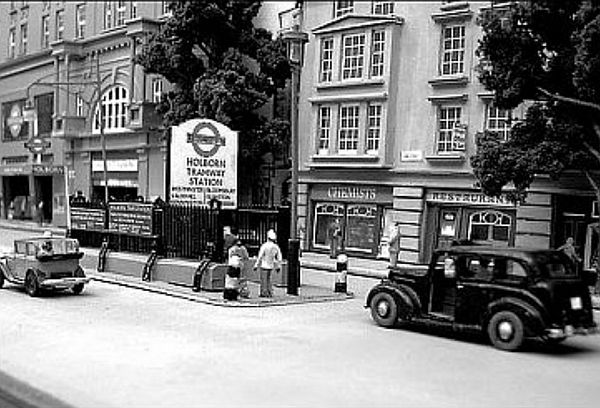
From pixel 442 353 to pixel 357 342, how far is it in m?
1.50

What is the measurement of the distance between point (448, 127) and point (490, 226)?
4.06 m

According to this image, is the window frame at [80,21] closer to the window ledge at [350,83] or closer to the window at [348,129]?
the window ledge at [350,83]

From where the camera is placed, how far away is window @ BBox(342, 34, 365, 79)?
32531 mm

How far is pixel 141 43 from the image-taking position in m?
41.9

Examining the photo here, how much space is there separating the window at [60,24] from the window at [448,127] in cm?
2865

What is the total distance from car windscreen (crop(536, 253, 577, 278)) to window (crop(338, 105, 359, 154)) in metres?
19.7

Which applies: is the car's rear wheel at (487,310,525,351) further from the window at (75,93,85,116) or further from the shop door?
the window at (75,93,85,116)

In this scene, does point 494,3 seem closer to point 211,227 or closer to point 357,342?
point 211,227

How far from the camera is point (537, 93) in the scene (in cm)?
2217

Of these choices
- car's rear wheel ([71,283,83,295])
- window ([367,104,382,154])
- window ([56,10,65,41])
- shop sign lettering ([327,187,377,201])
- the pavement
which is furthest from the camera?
window ([56,10,65,41])

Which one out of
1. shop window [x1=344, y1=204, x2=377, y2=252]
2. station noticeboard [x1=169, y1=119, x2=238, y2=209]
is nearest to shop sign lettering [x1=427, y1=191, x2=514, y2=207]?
shop window [x1=344, y1=204, x2=377, y2=252]

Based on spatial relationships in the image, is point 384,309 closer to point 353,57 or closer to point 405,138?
point 405,138

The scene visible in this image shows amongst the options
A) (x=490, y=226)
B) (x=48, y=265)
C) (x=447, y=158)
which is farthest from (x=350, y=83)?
(x=48, y=265)

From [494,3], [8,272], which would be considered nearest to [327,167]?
[494,3]
